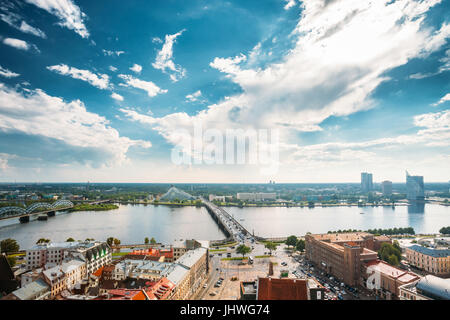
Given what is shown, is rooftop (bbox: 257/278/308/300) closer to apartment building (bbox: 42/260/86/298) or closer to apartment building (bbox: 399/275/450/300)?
apartment building (bbox: 399/275/450/300)

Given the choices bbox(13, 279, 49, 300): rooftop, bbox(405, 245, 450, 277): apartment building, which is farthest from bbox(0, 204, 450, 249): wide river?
bbox(13, 279, 49, 300): rooftop

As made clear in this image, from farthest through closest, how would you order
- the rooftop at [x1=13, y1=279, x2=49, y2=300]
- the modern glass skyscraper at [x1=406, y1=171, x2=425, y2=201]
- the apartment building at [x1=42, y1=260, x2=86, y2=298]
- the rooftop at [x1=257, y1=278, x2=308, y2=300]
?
1. the modern glass skyscraper at [x1=406, y1=171, x2=425, y2=201]
2. the apartment building at [x1=42, y1=260, x2=86, y2=298]
3. the rooftop at [x1=13, y1=279, x2=49, y2=300]
4. the rooftop at [x1=257, y1=278, x2=308, y2=300]

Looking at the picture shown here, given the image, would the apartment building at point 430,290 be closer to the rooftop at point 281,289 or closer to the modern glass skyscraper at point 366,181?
the rooftop at point 281,289

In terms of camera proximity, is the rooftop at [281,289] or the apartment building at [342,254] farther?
the apartment building at [342,254]

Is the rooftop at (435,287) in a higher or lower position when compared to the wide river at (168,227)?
higher

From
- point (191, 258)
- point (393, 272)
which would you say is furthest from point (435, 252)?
point (191, 258)

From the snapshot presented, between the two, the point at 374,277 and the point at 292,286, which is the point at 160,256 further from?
the point at 374,277

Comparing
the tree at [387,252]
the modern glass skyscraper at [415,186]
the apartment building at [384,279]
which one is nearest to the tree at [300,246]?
the tree at [387,252]

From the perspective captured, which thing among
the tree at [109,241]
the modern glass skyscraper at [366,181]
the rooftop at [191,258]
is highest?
the modern glass skyscraper at [366,181]
